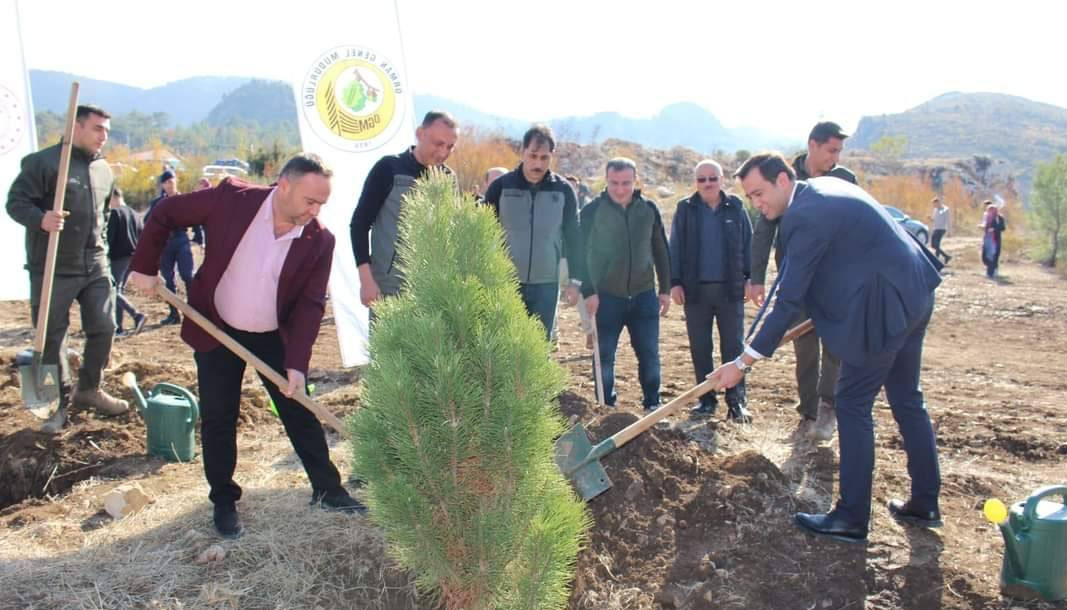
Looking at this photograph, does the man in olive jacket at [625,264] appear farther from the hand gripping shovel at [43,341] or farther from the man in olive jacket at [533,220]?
the hand gripping shovel at [43,341]

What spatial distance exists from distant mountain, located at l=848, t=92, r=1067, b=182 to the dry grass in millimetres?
81504

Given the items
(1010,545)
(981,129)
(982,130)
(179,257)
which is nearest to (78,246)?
(179,257)

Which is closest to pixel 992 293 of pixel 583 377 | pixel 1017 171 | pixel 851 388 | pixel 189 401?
pixel 583 377

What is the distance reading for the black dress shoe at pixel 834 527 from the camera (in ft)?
11.3

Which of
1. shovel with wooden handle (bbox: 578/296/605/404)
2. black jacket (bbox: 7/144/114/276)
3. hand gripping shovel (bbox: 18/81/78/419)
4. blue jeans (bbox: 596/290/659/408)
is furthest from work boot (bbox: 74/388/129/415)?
blue jeans (bbox: 596/290/659/408)

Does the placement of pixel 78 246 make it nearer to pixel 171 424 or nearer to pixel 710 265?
pixel 171 424

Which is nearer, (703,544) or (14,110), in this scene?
(703,544)

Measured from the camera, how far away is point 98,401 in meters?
4.87

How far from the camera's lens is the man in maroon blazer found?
121 inches

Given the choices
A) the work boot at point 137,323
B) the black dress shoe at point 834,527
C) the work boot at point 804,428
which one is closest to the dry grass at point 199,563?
the black dress shoe at point 834,527

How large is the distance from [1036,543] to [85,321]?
204 inches

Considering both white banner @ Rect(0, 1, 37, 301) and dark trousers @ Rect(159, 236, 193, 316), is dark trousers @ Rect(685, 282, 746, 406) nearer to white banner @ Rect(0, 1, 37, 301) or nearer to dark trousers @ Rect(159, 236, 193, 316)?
white banner @ Rect(0, 1, 37, 301)

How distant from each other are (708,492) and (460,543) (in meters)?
1.78

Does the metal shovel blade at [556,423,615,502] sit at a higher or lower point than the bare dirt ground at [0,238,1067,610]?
higher
